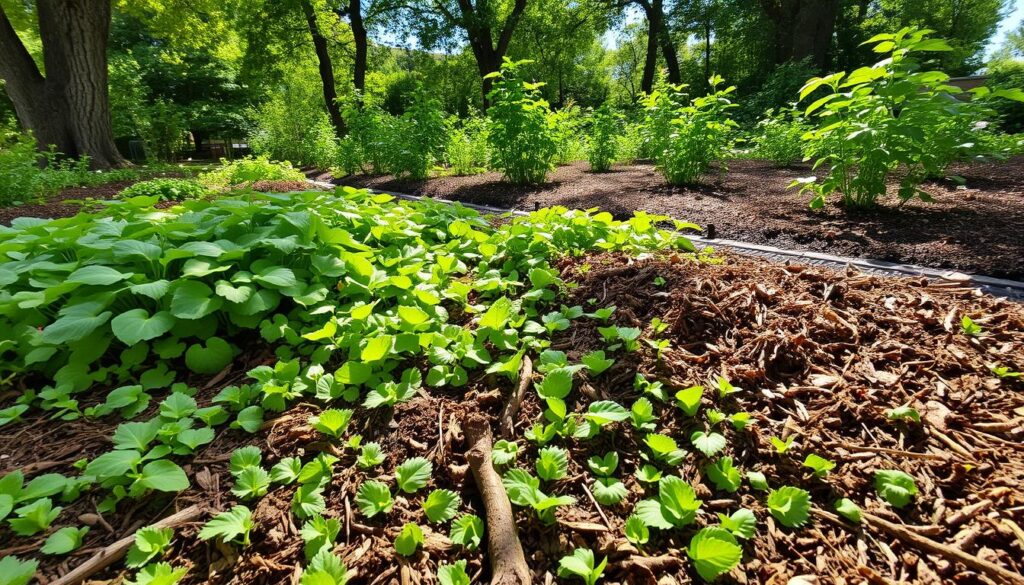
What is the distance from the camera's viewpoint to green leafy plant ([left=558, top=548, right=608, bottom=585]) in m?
0.95

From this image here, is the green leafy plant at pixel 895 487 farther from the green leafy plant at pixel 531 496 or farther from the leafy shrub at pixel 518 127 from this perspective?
the leafy shrub at pixel 518 127

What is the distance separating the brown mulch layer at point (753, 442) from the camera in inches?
41.1

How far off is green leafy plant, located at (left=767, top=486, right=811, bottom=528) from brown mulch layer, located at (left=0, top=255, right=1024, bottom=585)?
28 mm

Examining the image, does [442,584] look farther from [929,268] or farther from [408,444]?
[929,268]

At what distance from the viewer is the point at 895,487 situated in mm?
1129

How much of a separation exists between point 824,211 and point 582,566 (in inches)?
157

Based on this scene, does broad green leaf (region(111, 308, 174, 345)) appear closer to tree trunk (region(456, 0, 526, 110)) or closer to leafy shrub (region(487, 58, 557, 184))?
leafy shrub (region(487, 58, 557, 184))

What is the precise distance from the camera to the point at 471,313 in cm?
219

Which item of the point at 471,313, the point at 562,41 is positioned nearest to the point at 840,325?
the point at 471,313

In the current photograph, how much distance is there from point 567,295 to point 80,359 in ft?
7.13

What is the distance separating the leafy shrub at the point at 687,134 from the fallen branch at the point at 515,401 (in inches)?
164

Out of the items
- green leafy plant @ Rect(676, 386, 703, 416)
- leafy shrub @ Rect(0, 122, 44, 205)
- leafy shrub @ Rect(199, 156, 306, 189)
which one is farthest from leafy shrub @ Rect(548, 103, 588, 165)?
leafy shrub @ Rect(0, 122, 44, 205)

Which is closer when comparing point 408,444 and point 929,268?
point 408,444

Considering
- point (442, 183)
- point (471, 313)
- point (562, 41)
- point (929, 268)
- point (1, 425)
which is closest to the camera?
point (1, 425)
